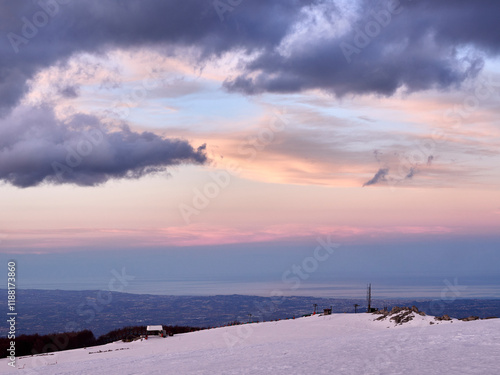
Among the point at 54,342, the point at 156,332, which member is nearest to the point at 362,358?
the point at 156,332

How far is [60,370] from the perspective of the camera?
1304 inches

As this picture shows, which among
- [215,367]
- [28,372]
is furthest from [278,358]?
[28,372]

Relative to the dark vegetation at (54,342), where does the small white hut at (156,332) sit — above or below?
above

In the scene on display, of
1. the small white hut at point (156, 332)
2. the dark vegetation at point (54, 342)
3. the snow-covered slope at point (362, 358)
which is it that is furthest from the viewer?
the dark vegetation at point (54, 342)

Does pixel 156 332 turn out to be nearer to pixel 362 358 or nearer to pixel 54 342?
pixel 54 342

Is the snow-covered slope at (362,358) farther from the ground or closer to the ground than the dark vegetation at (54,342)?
farther from the ground

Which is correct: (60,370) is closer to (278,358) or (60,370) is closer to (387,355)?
(278,358)

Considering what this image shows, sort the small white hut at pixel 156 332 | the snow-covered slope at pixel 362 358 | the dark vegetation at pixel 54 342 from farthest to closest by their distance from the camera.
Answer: the dark vegetation at pixel 54 342, the small white hut at pixel 156 332, the snow-covered slope at pixel 362 358

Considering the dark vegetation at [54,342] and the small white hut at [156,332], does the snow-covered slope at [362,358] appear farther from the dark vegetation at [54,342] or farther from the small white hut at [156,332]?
the dark vegetation at [54,342]

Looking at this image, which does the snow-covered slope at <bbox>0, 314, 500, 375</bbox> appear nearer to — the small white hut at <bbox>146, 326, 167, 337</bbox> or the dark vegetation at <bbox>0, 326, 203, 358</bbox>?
the small white hut at <bbox>146, 326, 167, 337</bbox>

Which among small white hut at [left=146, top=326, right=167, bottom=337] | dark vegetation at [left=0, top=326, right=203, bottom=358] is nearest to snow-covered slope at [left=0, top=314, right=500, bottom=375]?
small white hut at [left=146, top=326, right=167, bottom=337]

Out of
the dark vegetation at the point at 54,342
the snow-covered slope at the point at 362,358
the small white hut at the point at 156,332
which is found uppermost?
the snow-covered slope at the point at 362,358

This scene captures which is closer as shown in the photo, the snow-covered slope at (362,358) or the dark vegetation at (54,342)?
the snow-covered slope at (362,358)

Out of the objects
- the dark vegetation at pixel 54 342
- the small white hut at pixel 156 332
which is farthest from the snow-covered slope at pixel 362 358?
the dark vegetation at pixel 54 342
